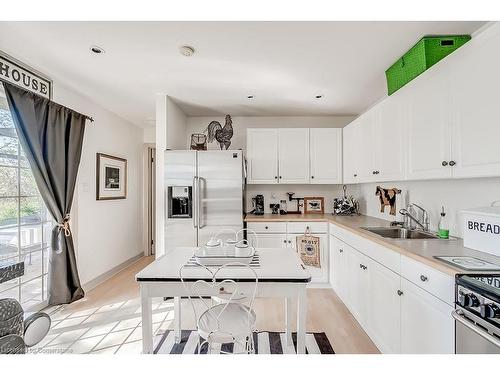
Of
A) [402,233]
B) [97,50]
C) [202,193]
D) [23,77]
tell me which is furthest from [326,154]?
[23,77]

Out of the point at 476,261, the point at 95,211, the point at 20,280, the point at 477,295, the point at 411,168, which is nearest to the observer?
the point at 477,295

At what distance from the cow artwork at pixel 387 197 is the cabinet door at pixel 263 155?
4.45 feet

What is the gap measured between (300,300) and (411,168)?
4.61 ft

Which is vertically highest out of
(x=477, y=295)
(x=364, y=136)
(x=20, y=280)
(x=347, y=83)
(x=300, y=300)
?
(x=347, y=83)

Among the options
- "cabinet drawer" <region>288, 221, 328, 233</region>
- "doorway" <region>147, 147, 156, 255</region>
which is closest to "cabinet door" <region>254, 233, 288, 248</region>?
"cabinet drawer" <region>288, 221, 328, 233</region>

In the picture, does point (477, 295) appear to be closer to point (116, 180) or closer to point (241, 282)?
point (241, 282)

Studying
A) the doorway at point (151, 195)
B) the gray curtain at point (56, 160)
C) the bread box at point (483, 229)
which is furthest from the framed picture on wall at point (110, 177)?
the bread box at point (483, 229)

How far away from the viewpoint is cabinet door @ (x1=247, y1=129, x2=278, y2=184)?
361cm

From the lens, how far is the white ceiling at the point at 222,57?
178cm

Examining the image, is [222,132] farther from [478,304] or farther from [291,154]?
[478,304]

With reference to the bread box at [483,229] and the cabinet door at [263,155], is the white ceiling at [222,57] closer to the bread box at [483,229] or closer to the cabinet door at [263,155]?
the cabinet door at [263,155]

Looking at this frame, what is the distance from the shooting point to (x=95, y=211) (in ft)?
11.1

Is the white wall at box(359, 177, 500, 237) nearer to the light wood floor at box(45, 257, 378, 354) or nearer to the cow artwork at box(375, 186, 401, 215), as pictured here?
the cow artwork at box(375, 186, 401, 215)
